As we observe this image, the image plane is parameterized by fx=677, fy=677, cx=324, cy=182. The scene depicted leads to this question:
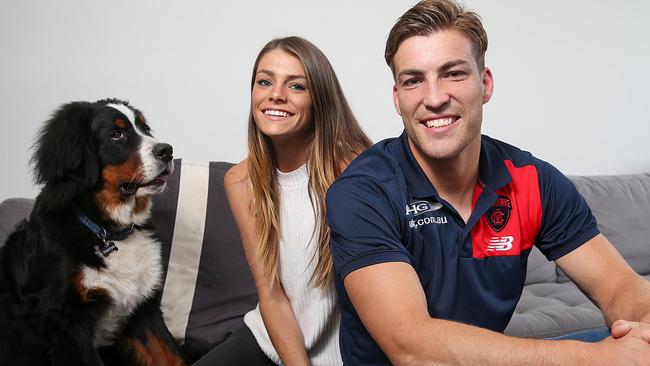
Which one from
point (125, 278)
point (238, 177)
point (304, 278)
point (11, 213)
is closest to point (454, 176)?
point (304, 278)

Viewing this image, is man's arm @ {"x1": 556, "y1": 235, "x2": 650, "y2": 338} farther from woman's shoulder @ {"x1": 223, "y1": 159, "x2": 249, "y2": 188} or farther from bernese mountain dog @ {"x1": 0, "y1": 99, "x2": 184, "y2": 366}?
bernese mountain dog @ {"x1": 0, "y1": 99, "x2": 184, "y2": 366}

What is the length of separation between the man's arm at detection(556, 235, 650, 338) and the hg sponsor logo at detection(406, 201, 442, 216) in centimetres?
37

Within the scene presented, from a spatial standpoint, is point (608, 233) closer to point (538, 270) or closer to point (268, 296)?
point (538, 270)

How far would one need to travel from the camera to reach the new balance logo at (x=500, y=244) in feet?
5.08

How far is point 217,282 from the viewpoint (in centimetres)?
260

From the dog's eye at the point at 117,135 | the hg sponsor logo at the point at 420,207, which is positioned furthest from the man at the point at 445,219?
the dog's eye at the point at 117,135

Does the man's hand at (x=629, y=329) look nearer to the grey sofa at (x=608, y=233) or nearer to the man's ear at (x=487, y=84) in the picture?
the man's ear at (x=487, y=84)

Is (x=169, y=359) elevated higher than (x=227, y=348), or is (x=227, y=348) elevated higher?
(x=227, y=348)

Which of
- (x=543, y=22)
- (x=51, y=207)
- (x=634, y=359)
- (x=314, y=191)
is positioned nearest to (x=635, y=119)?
(x=543, y=22)

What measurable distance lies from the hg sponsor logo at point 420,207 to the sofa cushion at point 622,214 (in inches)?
80.7

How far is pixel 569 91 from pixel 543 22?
420 millimetres

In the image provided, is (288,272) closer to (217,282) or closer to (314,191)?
(314,191)

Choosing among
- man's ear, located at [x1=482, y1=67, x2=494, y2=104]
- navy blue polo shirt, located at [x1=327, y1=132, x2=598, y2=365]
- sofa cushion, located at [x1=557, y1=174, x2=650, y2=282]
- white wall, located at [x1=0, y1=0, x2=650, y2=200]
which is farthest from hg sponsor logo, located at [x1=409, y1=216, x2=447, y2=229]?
sofa cushion, located at [x1=557, y1=174, x2=650, y2=282]

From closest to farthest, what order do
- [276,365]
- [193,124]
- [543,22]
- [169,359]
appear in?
[276,365] < [169,359] < [193,124] < [543,22]
